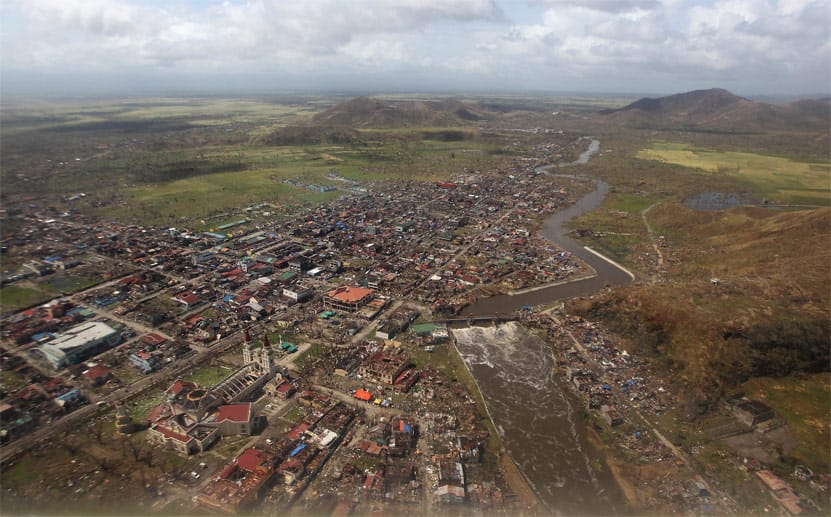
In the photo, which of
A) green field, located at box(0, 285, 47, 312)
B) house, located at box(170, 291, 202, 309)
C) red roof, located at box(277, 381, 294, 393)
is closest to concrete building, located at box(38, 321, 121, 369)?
house, located at box(170, 291, 202, 309)

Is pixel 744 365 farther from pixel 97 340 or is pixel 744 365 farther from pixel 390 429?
pixel 97 340

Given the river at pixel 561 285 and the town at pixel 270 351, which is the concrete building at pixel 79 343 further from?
the river at pixel 561 285

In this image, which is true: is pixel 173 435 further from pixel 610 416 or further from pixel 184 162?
pixel 184 162

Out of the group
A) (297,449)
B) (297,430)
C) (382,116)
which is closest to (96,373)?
(297,430)

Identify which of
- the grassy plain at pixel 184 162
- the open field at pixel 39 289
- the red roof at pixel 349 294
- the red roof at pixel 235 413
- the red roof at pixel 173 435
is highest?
the grassy plain at pixel 184 162

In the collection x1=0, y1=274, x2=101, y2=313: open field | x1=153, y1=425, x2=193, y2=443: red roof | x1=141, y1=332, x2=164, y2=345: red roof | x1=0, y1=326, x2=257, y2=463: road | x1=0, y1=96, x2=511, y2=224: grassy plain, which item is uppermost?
x1=0, y1=96, x2=511, y2=224: grassy plain

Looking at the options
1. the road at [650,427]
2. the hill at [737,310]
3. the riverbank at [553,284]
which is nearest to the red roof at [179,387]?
the road at [650,427]

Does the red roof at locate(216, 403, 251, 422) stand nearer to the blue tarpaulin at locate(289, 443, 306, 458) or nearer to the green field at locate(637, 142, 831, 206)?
the blue tarpaulin at locate(289, 443, 306, 458)
